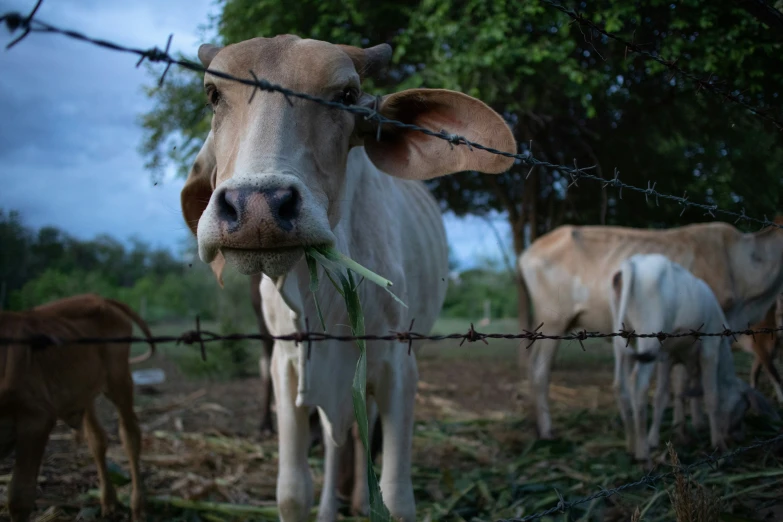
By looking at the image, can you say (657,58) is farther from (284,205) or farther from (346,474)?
(346,474)

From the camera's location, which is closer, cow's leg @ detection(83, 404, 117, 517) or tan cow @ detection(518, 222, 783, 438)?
cow's leg @ detection(83, 404, 117, 517)

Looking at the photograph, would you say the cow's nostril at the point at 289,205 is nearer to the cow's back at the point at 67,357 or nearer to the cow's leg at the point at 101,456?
the cow's back at the point at 67,357

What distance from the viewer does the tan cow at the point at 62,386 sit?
3309 millimetres

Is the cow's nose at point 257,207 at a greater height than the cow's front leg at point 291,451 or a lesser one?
greater

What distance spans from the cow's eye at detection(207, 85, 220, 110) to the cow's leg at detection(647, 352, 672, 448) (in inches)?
156

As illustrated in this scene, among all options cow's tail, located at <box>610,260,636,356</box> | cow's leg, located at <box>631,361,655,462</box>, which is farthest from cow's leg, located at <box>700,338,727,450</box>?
cow's tail, located at <box>610,260,636,356</box>

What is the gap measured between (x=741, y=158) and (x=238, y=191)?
458 centimetres

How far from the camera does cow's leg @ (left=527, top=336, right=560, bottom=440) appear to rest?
20.6 ft

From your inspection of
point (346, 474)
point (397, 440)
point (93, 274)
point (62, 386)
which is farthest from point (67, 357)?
point (93, 274)

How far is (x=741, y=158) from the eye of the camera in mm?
5062

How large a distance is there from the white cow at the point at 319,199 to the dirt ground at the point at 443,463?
1068 mm

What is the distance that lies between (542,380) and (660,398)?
1.63 meters

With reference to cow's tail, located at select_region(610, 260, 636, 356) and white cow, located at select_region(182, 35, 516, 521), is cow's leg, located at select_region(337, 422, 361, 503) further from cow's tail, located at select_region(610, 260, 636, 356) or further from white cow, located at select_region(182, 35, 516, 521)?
cow's tail, located at select_region(610, 260, 636, 356)

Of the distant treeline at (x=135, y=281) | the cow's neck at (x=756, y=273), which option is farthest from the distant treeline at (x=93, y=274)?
the cow's neck at (x=756, y=273)
